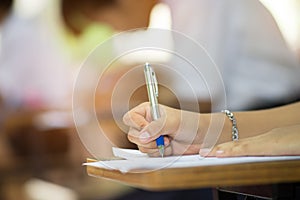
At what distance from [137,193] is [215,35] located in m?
0.77

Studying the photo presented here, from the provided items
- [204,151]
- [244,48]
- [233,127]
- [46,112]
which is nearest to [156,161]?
[204,151]

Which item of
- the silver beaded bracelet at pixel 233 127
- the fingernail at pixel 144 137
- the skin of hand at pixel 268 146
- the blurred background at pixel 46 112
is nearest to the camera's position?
the skin of hand at pixel 268 146

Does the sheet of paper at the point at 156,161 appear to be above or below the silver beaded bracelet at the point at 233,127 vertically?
below

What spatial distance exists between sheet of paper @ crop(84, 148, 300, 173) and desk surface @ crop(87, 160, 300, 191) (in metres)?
0.02

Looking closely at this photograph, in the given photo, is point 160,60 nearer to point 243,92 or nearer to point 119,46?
point 119,46

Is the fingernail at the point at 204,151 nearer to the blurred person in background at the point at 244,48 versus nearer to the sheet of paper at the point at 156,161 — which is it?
the sheet of paper at the point at 156,161

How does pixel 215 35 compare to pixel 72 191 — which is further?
pixel 72 191

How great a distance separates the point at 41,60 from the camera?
2904mm

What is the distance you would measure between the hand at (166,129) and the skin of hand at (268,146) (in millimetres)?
76

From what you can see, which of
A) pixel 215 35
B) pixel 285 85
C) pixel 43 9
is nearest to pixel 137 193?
pixel 215 35

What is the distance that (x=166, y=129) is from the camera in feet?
2.62

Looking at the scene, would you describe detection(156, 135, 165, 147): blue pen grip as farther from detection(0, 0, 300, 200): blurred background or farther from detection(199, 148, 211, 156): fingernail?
detection(0, 0, 300, 200): blurred background

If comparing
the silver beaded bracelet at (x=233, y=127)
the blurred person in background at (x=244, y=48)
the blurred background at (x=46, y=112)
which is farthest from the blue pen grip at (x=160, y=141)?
the blurred background at (x=46, y=112)

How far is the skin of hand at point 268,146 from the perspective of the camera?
27.1 inches
